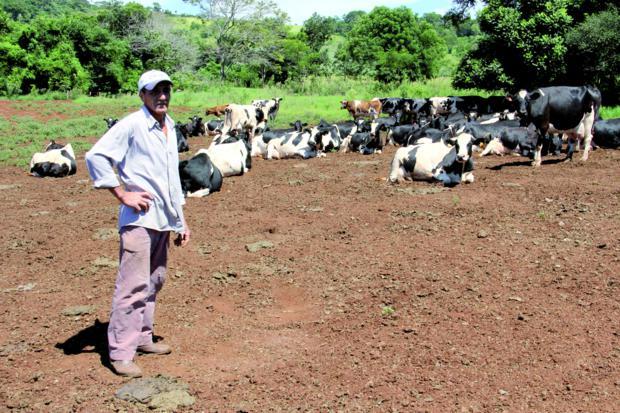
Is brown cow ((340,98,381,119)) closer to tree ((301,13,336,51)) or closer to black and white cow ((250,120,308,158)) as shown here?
black and white cow ((250,120,308,158))

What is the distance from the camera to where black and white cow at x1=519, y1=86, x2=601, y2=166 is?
42.7ft

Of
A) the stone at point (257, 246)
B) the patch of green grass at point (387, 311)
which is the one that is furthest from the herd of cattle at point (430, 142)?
the patch of green grass at point (387, 311)

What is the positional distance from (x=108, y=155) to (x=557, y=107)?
37.4ft

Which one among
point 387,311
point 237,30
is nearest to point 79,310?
point 387,311

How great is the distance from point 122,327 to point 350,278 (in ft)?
9.42

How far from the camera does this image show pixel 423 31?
68938 mm

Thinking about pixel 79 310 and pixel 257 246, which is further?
pixel 257 246

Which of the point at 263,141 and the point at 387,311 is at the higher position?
the point at 263,141

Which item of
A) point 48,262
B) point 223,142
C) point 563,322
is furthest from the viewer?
point 223,142

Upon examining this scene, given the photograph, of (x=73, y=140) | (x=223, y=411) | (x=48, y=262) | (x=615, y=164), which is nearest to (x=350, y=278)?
(x=223, y=411)

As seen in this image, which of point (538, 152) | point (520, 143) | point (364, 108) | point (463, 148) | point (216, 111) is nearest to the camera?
point (463, 148)

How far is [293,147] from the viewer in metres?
16.0

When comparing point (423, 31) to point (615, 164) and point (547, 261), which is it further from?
point (547, 261)

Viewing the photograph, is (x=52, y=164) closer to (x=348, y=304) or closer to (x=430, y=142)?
(x=430, y=142)
